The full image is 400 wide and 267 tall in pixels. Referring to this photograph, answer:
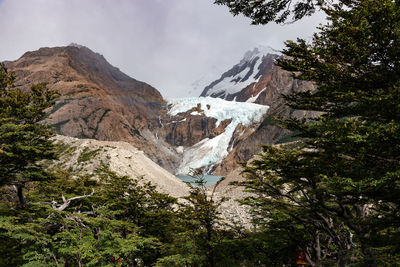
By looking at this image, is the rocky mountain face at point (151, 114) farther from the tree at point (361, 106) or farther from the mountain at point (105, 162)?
the tree at point (361, 106)

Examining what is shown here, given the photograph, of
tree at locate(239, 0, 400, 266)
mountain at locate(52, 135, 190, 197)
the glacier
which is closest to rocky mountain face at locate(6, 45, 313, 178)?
the glacier

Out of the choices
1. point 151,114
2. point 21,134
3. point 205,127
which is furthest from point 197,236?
point 151,114

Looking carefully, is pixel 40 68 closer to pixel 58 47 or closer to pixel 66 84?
pixel 66 84

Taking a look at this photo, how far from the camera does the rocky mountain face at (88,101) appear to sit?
4104 inches

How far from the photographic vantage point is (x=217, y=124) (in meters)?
148

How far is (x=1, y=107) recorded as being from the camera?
8.83 metres

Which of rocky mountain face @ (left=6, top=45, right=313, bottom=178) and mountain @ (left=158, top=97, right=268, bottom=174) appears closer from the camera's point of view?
rocky mountain face @ (left=6, top=45, right=313, bottom=178)

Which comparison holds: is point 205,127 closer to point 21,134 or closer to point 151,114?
point 151,114

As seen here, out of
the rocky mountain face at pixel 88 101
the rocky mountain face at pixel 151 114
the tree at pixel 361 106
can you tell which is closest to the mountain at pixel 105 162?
the tree at pixel 361 106

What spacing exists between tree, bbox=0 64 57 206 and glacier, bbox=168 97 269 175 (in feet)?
361

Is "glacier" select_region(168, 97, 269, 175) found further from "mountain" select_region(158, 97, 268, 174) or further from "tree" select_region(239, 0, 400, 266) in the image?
"tree" select_region(239, 0, 400, 266)

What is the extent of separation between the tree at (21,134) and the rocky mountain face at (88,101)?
85024 millimetres

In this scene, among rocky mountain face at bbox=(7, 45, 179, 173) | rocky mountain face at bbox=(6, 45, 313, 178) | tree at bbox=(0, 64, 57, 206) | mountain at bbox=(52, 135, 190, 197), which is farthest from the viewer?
rocky mountain face at bbox=(6, 45, 313, 178)

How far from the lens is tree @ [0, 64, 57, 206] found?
848cm
